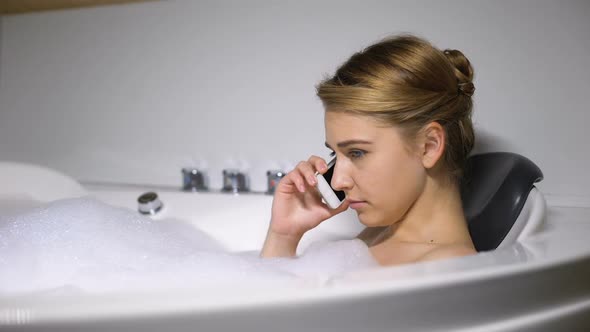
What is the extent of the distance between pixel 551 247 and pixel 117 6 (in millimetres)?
1597

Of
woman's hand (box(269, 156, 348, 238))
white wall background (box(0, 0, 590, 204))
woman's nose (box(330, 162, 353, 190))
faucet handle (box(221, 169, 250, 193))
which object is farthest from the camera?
faucet handle (box(221, 169, 250, 193))

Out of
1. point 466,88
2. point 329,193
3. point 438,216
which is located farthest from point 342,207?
point 466,88

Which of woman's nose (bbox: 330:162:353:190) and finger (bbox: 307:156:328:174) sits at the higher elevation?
finger (bbox: 307:156:328:174)

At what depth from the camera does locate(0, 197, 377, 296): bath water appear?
34.4 inches

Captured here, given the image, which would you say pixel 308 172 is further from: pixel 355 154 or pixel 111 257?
pixel 111 257

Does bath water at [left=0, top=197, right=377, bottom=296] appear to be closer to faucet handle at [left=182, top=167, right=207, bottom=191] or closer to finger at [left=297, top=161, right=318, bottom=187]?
finger at [left=297, top=161, right=318, bottom=187]

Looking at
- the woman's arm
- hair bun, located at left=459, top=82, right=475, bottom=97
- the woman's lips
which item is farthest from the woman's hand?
hair bun, located at left=459, top=82, right=475, bottom=97

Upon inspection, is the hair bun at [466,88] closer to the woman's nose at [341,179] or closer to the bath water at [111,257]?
the woman's nose at [341,179]

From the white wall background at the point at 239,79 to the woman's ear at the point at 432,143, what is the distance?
0.50 metres

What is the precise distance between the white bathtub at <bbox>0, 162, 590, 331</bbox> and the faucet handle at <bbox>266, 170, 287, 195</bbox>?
0.85 metres

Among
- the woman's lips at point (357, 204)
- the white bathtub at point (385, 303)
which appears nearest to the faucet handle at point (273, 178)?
the woman's lips at point (357, 204)

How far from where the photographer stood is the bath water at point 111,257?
2.86 ft

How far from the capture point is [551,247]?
828 mm

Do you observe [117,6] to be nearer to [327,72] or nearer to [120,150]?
[120,150]
